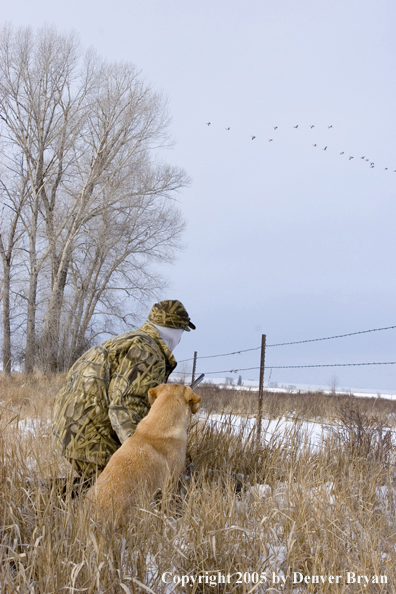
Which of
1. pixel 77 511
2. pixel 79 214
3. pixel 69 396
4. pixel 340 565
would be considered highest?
pixel 79 214

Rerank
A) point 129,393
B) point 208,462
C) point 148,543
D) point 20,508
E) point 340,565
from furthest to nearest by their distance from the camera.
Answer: point 208,462, point 129,393, point 20,508, point 340,565, point 148,543

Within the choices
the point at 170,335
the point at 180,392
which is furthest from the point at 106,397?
the point at 170,335

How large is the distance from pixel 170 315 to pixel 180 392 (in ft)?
2.10

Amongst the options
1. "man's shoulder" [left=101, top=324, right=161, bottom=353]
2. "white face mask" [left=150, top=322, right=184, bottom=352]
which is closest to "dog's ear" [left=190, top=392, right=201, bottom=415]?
"man's shoulder" [left=101, top=324, right=161, bottom=353]

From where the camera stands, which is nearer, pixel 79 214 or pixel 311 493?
pixel 311 493

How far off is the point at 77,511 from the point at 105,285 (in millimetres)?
21197

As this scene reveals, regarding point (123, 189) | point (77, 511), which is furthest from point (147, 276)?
point (77, 511)

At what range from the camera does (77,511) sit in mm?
2375

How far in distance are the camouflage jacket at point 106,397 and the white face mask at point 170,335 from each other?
0.66ft

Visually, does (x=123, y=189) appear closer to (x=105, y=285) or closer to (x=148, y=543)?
(x=105, y=285)

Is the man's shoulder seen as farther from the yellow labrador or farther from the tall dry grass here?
the tall dry grass

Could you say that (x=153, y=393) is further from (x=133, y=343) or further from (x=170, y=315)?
(x=170, y=315)

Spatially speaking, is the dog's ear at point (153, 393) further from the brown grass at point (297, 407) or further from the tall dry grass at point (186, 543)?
the brown grass at point (297, 407)

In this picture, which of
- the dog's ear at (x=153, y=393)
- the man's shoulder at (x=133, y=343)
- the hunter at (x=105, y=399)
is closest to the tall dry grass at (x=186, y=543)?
the hunter at (x=105, y=399)
